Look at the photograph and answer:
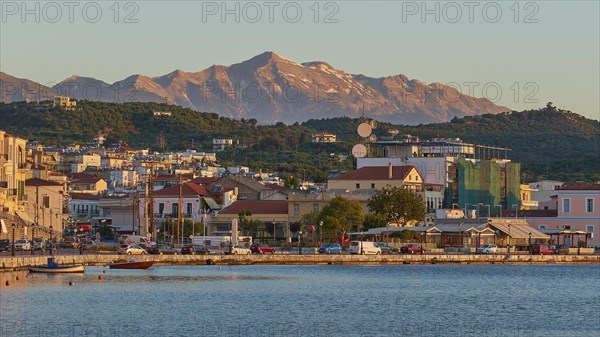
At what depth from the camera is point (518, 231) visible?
11738 centimetres

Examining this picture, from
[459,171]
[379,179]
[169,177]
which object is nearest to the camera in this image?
[379,179]

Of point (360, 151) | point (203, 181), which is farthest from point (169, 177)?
point (360, 151)

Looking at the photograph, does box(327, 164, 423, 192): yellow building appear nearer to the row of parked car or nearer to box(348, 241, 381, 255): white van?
box(348, 241, 381, 255): white van

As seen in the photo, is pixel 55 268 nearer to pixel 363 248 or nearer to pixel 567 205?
pixel 363 248

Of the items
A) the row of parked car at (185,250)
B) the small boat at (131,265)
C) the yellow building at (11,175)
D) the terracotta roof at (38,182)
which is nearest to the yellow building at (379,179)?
the row of parked car at (185,250)

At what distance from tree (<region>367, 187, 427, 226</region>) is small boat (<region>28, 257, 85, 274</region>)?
41.9 m

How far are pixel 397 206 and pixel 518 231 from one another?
35.1 feet

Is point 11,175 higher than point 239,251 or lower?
higher

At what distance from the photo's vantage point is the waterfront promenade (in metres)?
78.0

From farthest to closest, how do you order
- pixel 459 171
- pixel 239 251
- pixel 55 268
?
pixel 459 171
pixel 239 251
pixel 55 268

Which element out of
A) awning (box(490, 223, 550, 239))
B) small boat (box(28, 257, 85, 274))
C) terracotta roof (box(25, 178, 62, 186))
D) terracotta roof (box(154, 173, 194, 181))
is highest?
terracotta roof (box(154, 173, 194, 181))

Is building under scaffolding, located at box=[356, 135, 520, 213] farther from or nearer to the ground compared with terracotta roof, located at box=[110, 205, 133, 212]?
farther from the ground

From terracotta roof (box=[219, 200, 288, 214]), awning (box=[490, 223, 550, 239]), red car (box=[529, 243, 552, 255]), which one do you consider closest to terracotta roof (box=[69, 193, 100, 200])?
terracotta roof (box=[219, 200, 288, 214])

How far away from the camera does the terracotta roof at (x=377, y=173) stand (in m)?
128
